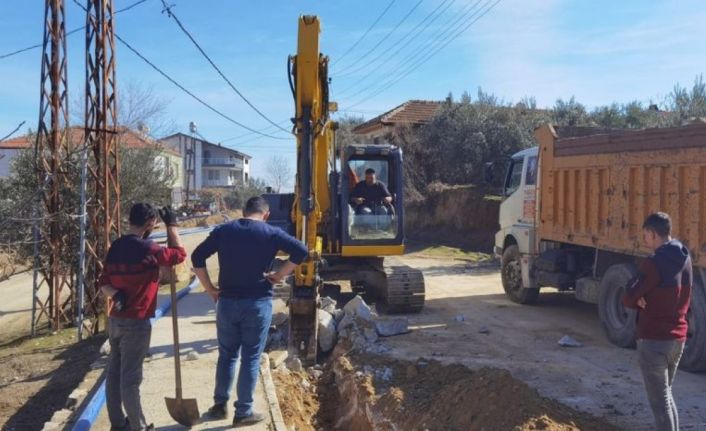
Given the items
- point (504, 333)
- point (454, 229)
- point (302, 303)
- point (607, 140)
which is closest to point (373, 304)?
point (504, 333)

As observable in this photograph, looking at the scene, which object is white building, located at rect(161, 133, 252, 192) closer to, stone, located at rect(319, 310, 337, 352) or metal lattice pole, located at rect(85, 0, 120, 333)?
metal lattice pole, located at rect(85, 0, 120, 333)

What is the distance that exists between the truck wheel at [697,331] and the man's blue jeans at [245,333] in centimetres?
480

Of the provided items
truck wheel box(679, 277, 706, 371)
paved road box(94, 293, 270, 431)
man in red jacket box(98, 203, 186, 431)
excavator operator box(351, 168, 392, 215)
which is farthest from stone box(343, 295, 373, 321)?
man in red jacket box(98, 203, 186, 431)

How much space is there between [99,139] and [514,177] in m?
7.35

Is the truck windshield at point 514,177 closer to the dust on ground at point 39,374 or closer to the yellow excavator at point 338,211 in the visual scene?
the yellow excavator at point 338,211

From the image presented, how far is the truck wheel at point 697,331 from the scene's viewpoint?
282 inches

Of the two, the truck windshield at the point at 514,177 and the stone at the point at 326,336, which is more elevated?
the truck windshield at the point at 514,177

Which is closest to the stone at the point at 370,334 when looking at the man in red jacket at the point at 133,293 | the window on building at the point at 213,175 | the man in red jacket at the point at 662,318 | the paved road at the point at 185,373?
the paved road at the point at 185,373

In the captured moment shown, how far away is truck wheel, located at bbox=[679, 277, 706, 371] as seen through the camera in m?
7.16

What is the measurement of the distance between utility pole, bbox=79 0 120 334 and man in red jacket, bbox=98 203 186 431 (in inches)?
243

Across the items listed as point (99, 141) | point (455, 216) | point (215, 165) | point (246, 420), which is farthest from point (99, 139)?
point (215, 165)

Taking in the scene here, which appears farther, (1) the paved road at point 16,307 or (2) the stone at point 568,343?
(1) the paved road at point 16,307

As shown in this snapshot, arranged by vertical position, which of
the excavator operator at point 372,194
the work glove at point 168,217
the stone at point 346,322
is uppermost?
the excavator operator at point 372,194

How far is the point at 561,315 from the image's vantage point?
1109 centimetres
